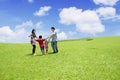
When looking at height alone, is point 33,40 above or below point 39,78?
above

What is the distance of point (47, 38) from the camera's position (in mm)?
32281

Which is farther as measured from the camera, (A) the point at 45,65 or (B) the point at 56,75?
(A) the point at 45,65

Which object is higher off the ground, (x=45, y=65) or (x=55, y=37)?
(x=55, y=37)

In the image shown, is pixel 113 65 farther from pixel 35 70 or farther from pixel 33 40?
pixel 33 40

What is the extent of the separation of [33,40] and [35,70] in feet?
33.5

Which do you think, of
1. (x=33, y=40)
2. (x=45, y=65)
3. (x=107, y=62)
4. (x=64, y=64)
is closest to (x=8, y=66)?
(x=45, y=65)

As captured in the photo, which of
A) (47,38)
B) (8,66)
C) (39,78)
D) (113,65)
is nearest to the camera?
(39,78)

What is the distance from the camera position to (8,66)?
2533cm

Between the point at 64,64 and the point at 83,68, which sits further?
the point at 64,64

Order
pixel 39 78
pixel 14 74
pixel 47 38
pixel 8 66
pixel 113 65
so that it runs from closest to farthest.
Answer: pixel 39 78
pixel 14 74
pixel 113 65
pixel 8 66
pixel 47 38

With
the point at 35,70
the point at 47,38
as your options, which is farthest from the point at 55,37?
the point at 35,70

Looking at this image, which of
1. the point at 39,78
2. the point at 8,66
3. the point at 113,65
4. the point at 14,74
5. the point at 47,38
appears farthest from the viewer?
the point at 47,38

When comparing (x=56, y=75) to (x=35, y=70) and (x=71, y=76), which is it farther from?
(x=35, y=70)

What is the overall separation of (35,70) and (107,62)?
25.1 ft
